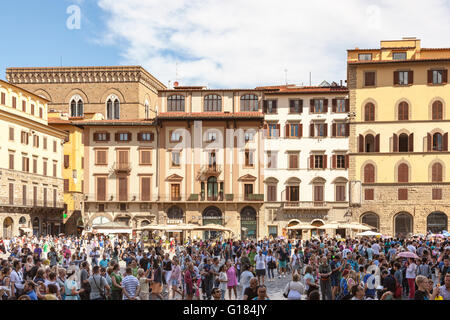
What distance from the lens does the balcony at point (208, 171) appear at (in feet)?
182

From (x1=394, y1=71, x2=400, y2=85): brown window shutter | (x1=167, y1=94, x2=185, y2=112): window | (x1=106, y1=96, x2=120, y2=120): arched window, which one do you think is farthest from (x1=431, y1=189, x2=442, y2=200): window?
(x1=106, y1=96, x2=120, y2=120): arched window

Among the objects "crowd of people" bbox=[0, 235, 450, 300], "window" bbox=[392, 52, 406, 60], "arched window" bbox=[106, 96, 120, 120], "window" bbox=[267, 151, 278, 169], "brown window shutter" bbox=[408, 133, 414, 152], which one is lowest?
"crowd of people" bbox=[0, 235, 450, 300]

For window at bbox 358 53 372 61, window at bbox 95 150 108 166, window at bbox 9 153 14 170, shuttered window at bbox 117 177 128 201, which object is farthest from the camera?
window at bbox 95 150 108 166

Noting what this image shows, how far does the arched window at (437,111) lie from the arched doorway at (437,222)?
26.4 feet

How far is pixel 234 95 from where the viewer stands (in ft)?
185

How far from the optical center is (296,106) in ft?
180

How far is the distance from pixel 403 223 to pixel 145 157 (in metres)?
23.3

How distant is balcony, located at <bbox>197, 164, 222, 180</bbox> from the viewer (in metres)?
55.4

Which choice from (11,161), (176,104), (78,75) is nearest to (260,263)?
(11,161)

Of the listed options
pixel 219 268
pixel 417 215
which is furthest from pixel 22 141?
pixel 219 268

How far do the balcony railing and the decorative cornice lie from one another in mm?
12681

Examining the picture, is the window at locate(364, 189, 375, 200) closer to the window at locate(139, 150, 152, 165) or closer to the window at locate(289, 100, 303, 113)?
the window at locate(289, 100, 303, 113)

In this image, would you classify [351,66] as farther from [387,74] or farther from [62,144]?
[62,144]

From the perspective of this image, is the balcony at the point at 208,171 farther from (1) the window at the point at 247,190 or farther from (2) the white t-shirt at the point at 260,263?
(2) the white t-shirt at the point at 260,263
